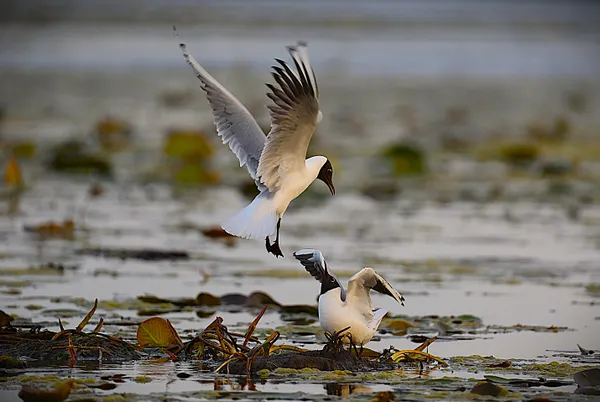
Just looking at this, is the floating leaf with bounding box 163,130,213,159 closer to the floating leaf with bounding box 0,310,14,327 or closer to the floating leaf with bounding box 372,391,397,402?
the floating leaf with bounding box 0,310,14,327

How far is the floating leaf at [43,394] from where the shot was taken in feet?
19.3

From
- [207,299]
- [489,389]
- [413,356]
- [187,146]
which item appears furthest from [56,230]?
[489,389]

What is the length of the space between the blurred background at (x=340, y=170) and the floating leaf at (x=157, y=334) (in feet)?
3.55

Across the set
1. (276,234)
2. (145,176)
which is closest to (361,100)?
(145,176)

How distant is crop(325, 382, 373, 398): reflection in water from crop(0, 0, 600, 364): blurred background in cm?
134

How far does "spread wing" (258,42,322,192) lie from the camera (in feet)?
24.6

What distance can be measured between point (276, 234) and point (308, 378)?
6.83 feet

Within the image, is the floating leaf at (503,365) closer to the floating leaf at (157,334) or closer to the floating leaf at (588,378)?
the floating leaf at (588,378)

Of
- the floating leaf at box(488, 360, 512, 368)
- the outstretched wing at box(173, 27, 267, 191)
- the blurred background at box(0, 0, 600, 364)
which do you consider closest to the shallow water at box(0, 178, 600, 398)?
the blurred background at box(0, 0, 600, 364)

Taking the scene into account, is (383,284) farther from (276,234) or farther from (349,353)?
(276,234)

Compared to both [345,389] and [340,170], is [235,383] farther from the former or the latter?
[340,170]

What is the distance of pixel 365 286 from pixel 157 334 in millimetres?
1189

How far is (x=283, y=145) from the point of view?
7941 mm

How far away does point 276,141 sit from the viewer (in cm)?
791
